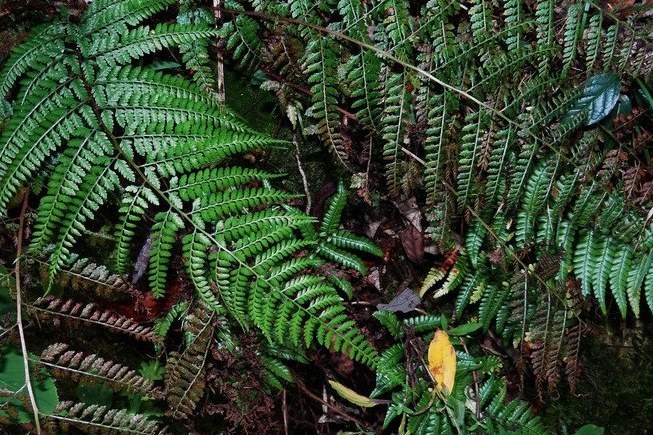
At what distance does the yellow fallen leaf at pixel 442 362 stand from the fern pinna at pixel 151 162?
56 cm

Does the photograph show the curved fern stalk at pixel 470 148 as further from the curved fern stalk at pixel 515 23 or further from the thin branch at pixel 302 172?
the thin branch at pixel 302 172

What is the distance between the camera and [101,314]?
2.86 metres

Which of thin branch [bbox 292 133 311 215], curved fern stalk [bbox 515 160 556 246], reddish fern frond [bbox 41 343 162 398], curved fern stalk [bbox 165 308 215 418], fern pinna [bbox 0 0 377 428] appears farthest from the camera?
thin branch [bbox 292 133 311 215]

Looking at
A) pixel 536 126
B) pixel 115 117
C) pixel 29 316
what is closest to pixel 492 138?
pixel 536 126

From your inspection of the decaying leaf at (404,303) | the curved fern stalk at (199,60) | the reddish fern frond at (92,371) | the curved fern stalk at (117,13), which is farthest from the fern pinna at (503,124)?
the reddish fern frond at (92,371)

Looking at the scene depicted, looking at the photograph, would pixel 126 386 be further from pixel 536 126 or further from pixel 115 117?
pixel 536 126

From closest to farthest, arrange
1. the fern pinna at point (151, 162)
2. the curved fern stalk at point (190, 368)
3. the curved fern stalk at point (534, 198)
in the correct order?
1. the fern pinna at point (151, 162)
2. the curved fern stalk at point (190, 368)
3. the curved fern stalk at point (534, 198)

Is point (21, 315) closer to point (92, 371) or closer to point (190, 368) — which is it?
point (92, 371)

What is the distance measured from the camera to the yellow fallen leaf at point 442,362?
9.81ft

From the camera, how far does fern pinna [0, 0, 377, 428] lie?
8.02 feet

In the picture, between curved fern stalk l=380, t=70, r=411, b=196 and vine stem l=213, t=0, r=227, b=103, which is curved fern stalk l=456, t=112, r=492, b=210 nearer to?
curved fern stalk l=380, t=70, r=411, b=196

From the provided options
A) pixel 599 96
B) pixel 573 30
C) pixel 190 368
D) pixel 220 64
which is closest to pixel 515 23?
pixel 573 30

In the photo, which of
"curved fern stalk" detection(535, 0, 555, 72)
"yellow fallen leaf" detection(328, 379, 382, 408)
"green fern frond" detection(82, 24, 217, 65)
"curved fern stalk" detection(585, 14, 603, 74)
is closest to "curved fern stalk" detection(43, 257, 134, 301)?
"green fern frond" detection(82, 24, 217, 65)

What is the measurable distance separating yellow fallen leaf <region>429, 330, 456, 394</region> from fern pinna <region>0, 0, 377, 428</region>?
0.56 m
